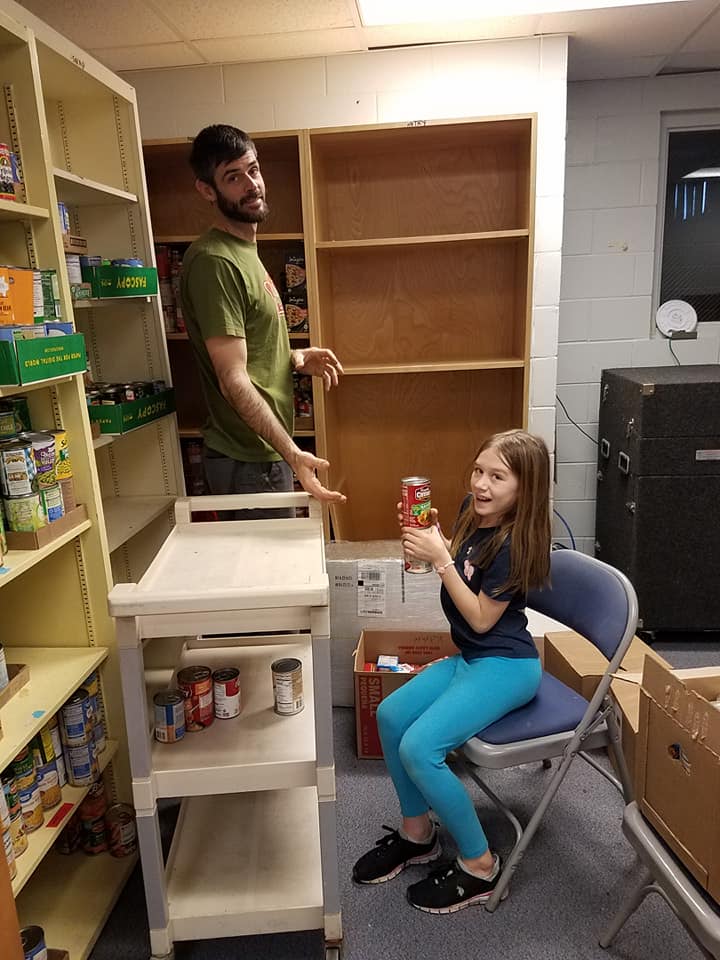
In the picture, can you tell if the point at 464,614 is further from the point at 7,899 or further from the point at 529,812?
the point at 7,899

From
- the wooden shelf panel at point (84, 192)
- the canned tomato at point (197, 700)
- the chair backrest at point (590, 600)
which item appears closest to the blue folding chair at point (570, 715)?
the chair backrest at point (590, 600)

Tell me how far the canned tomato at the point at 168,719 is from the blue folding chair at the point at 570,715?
26.3 inches

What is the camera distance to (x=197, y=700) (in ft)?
5.12

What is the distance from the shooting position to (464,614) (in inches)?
67.0

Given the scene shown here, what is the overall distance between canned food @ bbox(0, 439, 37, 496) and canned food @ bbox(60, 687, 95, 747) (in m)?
0.54

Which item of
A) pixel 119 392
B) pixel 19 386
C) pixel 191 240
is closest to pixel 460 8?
pixel 191 240

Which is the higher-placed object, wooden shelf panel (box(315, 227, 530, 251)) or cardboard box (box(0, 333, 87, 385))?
wooden shelf panel (box(315, 227, 530, 251))

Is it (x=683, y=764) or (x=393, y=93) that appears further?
(x=393, y=93)

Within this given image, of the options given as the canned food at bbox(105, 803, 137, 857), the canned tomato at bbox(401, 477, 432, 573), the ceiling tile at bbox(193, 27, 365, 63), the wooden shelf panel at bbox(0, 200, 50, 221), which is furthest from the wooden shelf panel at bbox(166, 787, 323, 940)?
the ceiling tile at bbox(193, 27, 365, 63)

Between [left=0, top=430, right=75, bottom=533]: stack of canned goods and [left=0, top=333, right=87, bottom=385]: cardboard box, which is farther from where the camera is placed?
[left=0, top=430, right=75, bottom=533]: stack of canned goods

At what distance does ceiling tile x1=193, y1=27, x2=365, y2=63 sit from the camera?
95.8 inches

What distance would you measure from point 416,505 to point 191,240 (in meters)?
1.58

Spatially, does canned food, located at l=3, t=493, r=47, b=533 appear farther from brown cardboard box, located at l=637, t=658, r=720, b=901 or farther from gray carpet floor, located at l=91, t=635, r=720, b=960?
brown cardboard box, located at l=637, t=658, r=720, b=901

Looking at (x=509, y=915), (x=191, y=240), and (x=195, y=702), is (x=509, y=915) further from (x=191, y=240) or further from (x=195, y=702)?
(x=191, y=240)
